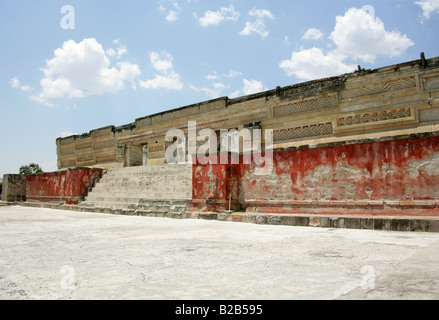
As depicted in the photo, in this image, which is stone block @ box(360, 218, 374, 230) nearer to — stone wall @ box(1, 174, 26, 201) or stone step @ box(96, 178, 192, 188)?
stone step @ box(96, 178, 192, 188)

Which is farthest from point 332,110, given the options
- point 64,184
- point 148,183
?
point 64,184

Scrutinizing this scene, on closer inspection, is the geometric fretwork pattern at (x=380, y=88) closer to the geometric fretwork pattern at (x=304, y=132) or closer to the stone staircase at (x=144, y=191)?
the geometric fretwork pattern at (x=304, y=132)

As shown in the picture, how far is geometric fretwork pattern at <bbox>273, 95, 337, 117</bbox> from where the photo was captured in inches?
486

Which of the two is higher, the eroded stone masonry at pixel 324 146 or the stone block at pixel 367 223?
the eroded stone masonry at pixel 324 146

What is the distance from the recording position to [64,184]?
40.8 feet

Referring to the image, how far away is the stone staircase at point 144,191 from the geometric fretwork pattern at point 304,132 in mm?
4603

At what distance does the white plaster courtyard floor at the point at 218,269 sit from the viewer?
5.94 feet

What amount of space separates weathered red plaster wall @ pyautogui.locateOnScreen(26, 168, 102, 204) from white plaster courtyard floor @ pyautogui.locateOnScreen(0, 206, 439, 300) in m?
8.69

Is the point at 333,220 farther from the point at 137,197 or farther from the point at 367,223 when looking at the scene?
the point at 137,197

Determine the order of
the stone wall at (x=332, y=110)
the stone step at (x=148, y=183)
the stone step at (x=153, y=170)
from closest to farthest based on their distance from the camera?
1. the stone step at (x=148, y=183)
2. the stone wall at (x=332, y=110)
3. the stone step at (x=153, y=170)

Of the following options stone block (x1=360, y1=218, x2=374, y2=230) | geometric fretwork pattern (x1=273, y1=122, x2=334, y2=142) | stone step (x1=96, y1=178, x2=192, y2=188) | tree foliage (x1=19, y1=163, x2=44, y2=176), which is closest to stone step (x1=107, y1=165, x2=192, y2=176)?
stone step (x1=96, y1=178, x2=192, y2=188)
